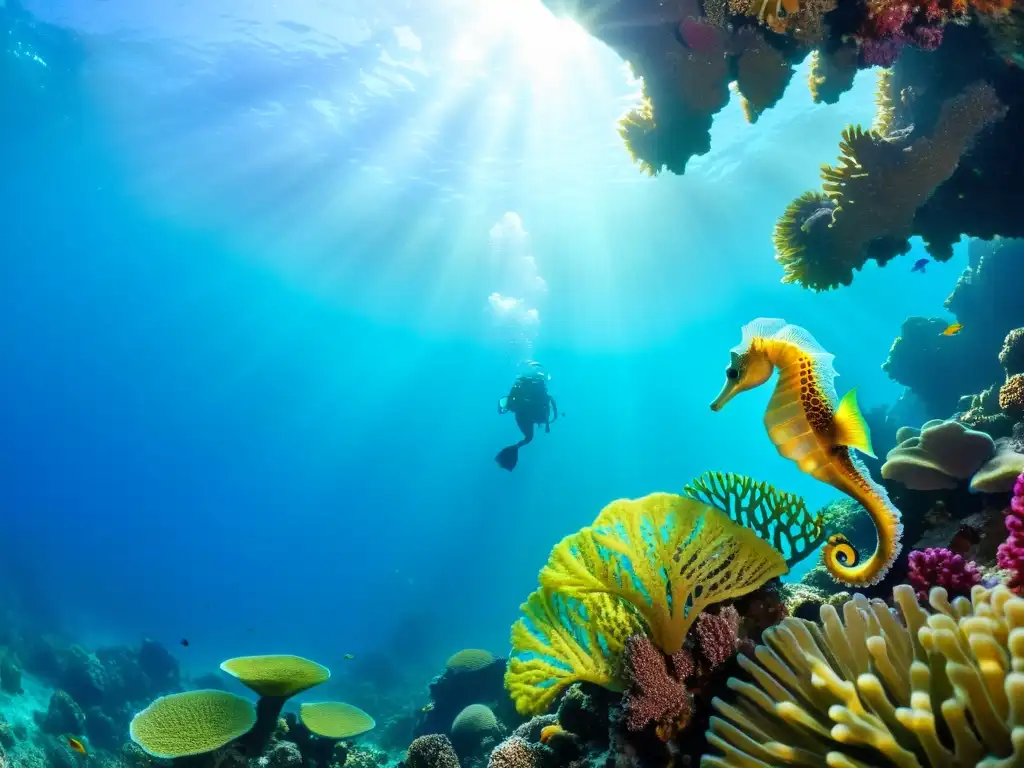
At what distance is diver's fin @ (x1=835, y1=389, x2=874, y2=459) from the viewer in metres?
2.41

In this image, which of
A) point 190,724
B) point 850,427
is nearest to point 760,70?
point 850,427

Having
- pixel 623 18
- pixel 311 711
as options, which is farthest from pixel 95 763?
pixel 623 18

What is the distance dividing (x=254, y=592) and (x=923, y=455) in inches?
4048

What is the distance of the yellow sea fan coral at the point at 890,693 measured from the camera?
4.79 feet

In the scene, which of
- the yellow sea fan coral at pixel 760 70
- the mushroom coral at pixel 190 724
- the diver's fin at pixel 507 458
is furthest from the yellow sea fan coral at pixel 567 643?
the diver's fin at pixel 507 458

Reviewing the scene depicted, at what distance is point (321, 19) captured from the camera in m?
20.5

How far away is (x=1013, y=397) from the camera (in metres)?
5.04

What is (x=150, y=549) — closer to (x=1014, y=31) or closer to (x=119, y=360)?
(x=119, y=360)

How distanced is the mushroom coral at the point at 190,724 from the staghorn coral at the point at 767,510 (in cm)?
530

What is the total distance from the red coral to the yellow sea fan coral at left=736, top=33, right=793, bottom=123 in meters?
6.72

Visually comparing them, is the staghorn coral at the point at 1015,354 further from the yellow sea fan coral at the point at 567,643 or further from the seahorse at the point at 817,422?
the yellow sea fan coral at the point at 567,643

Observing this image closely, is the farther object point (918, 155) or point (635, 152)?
point (635, 152)

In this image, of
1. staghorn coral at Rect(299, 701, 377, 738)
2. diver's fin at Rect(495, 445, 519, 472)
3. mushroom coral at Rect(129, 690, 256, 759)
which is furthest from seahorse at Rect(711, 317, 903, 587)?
diver's fin at Rect(495, 445, 519, 472)

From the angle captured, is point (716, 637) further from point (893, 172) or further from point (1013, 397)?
point (893, 172)
